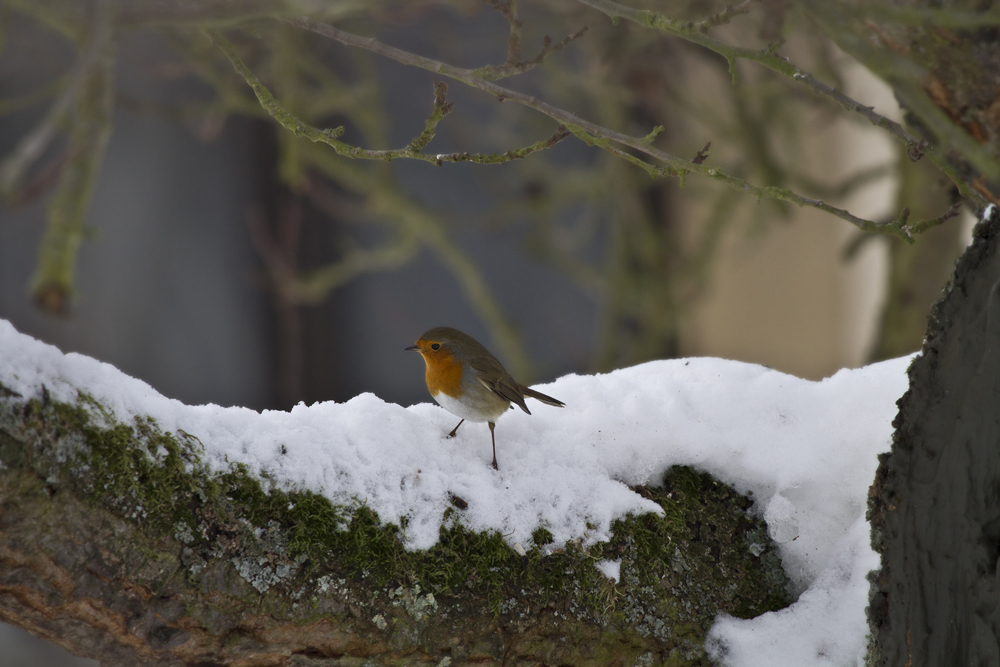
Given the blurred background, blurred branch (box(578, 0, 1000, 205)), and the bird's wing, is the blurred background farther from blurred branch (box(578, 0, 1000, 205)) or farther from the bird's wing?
blurred branch (box(578, 0, 1000, 205))

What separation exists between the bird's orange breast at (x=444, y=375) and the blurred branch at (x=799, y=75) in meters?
0.91

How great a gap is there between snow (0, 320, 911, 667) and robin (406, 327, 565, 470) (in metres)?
0.03

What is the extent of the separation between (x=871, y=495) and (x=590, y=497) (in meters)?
0.50

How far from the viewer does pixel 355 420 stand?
156 centimetres

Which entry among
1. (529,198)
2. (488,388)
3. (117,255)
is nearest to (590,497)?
(488,388)

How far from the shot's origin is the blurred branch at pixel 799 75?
1.30m

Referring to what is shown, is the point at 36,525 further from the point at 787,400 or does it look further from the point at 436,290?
the point at 436,290

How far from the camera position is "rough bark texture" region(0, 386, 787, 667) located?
1.16 m

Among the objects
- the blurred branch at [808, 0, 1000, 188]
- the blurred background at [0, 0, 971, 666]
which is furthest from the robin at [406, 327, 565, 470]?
the blurred background at [0, 0, 971, 666]

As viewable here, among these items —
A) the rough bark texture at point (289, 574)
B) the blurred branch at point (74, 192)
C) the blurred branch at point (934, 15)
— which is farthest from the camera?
the blurred branch at point (74, 192)

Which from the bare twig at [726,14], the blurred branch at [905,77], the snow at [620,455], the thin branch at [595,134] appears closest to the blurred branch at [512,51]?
the thin branch at [595,134]

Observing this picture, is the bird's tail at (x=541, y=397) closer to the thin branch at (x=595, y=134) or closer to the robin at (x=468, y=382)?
the robin at (x=468, y=382)

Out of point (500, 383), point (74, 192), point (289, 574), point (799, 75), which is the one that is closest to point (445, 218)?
point (74, 192)

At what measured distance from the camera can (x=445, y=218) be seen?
419 cm
